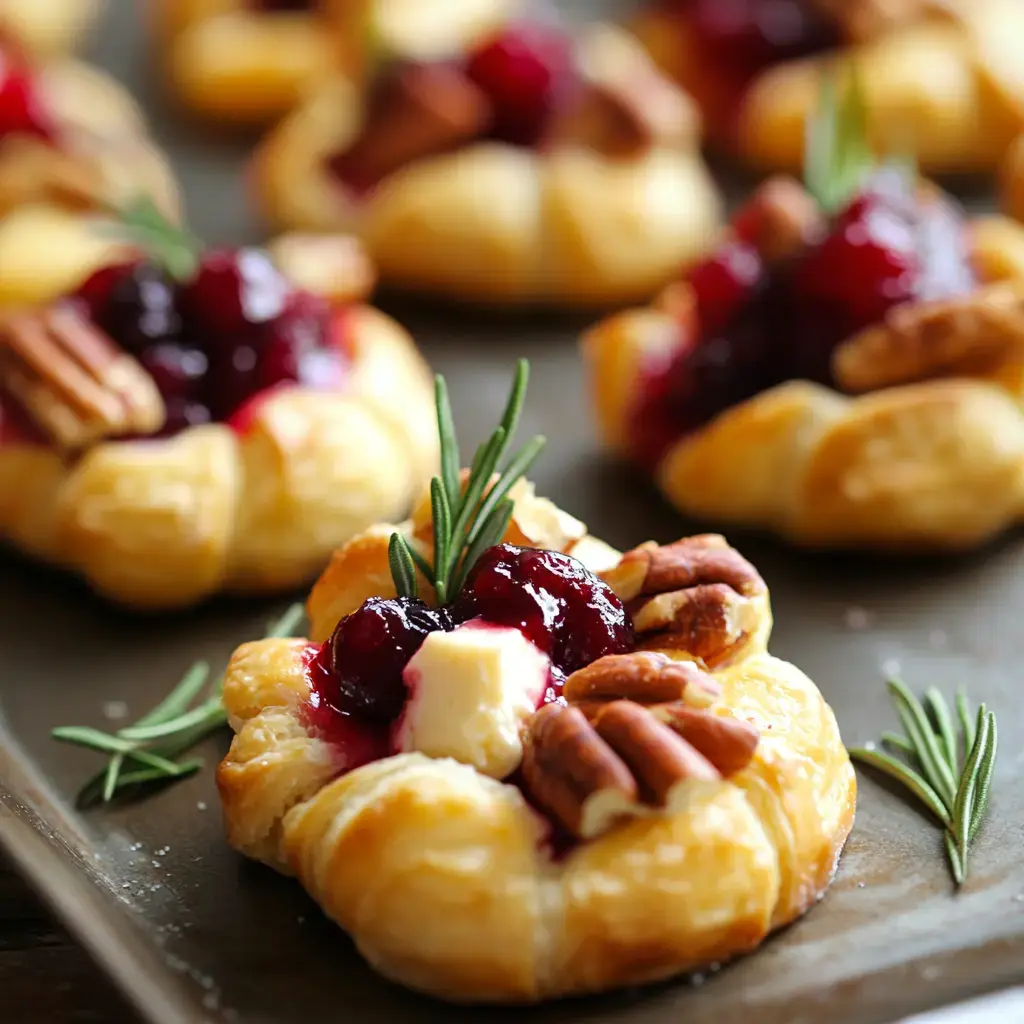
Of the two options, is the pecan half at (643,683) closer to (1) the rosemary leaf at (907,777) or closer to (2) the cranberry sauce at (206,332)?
(1) the rosemary leaf at (907,777)

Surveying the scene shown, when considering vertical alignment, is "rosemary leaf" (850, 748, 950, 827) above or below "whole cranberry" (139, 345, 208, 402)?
below

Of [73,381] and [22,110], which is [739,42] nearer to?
[22,110]

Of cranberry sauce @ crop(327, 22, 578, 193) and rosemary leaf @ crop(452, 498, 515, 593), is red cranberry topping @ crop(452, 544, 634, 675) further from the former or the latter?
cranberry sauce @ crop(327, 22, 578, 193)

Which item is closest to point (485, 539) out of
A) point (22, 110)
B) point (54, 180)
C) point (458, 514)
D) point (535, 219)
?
point (458, 514)

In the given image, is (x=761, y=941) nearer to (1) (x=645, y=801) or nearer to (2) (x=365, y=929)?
(1) (x=645, y=801)

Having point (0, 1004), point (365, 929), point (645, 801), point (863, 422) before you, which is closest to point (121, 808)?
point (0, 1004)

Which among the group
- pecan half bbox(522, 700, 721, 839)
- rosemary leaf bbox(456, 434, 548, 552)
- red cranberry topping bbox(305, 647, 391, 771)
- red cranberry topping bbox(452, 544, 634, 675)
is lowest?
red cranberry topping bbox(305, 647, 391, 771)

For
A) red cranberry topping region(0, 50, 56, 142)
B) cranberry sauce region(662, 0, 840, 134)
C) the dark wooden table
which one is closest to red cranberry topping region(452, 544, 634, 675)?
the dark wooden table

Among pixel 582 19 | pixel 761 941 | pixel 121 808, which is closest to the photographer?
pixel 761 941
